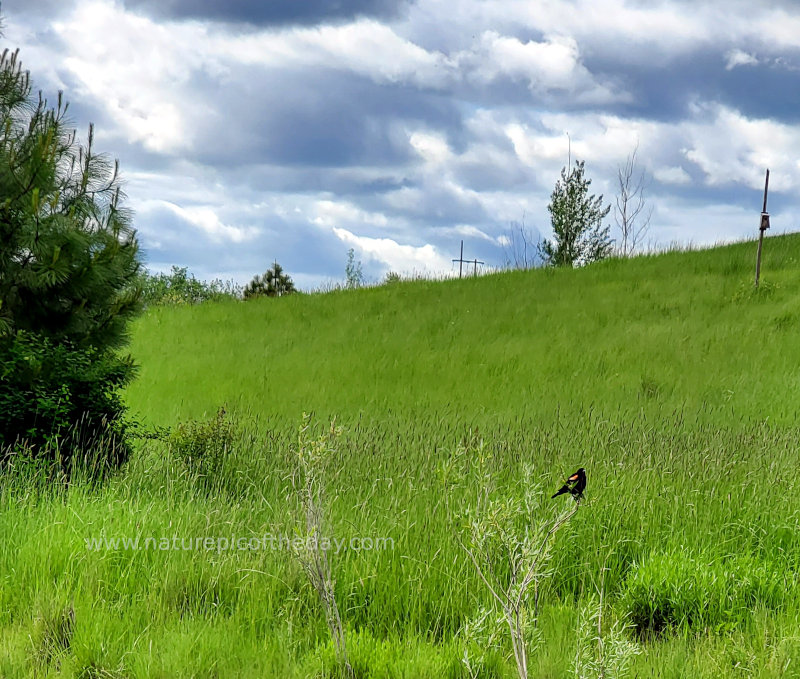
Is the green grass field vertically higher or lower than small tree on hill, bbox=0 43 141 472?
lower

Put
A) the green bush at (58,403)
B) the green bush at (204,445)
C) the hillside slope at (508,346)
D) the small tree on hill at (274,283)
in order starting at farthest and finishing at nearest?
the small tree on hill at (274,283) → the hillside slope at (508,346) → the green bush at (204,445) → the green bush at (58,403)

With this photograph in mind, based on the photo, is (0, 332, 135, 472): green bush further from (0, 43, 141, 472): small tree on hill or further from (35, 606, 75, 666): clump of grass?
(35, 606, 75, 666): clump of grass

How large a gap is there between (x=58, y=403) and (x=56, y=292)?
1.37m

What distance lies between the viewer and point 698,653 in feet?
11.4

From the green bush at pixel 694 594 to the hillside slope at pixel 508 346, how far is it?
5.04 metres

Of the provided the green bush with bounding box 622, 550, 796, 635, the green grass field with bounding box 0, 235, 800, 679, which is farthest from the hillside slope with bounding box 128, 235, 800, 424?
the green bush with bounding box 622, 550, 796, 635

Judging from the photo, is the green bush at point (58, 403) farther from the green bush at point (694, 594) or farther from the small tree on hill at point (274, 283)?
the small tree on hill at point (274, 283)

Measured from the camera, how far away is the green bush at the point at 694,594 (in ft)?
13.3

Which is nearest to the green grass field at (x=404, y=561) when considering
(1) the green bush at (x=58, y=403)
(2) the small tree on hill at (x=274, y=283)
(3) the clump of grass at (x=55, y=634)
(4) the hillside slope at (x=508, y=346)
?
(3) the clump of grass at (x=55, y=634)

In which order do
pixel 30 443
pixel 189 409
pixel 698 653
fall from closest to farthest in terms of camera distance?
pixel 698 653 < pixel 30 443 < pixel 189 409

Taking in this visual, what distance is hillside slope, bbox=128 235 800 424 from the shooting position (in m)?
12.0

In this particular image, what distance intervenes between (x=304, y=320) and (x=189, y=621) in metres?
15.4

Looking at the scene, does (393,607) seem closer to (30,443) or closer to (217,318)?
(30,443)

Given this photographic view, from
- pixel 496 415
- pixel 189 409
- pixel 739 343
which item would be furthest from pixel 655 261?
pixel 189 409
